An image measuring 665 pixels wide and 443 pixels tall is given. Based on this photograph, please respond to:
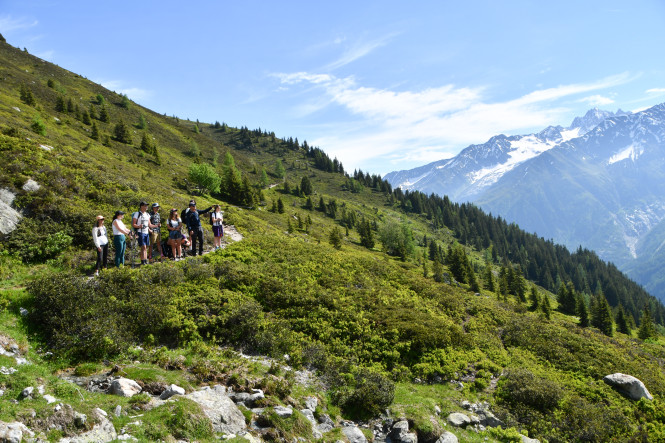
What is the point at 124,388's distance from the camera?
8.69m

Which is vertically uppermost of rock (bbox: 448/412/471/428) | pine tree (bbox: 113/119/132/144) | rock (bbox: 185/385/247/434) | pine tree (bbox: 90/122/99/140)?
pine tree (bbox: 113/119/132/144)

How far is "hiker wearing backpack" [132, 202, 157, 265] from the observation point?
17.6 meters

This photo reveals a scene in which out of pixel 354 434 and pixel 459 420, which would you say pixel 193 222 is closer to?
pixel 354 434

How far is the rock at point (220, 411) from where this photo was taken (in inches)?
338

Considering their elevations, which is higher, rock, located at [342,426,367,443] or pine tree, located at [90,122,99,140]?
pine tree, located at [90,122,99,140]

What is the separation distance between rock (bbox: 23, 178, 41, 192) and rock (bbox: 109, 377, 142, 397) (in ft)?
55.7

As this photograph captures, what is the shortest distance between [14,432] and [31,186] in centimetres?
1932

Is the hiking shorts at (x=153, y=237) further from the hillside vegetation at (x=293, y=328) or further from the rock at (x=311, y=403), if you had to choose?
the rock at (x=311, y=403)

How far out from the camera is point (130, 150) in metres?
79.5

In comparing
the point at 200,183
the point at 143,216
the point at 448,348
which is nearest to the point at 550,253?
the point at 200,183

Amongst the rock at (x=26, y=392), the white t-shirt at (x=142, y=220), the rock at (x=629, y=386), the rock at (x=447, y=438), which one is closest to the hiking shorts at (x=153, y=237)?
the white t-shirt at (x=142, y=220)

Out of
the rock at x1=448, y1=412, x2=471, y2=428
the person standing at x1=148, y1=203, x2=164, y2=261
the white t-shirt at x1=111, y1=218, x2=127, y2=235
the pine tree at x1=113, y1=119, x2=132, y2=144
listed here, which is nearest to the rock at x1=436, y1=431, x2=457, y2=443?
the rock at x1=448, y1=412, x2=471, y2=428

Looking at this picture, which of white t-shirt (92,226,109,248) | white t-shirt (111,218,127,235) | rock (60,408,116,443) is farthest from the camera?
white t-shirt (111,218,127,235)

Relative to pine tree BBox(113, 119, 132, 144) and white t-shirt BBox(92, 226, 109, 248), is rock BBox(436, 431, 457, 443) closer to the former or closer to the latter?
white t-shirt BBox(92, 226, 109, 248)
